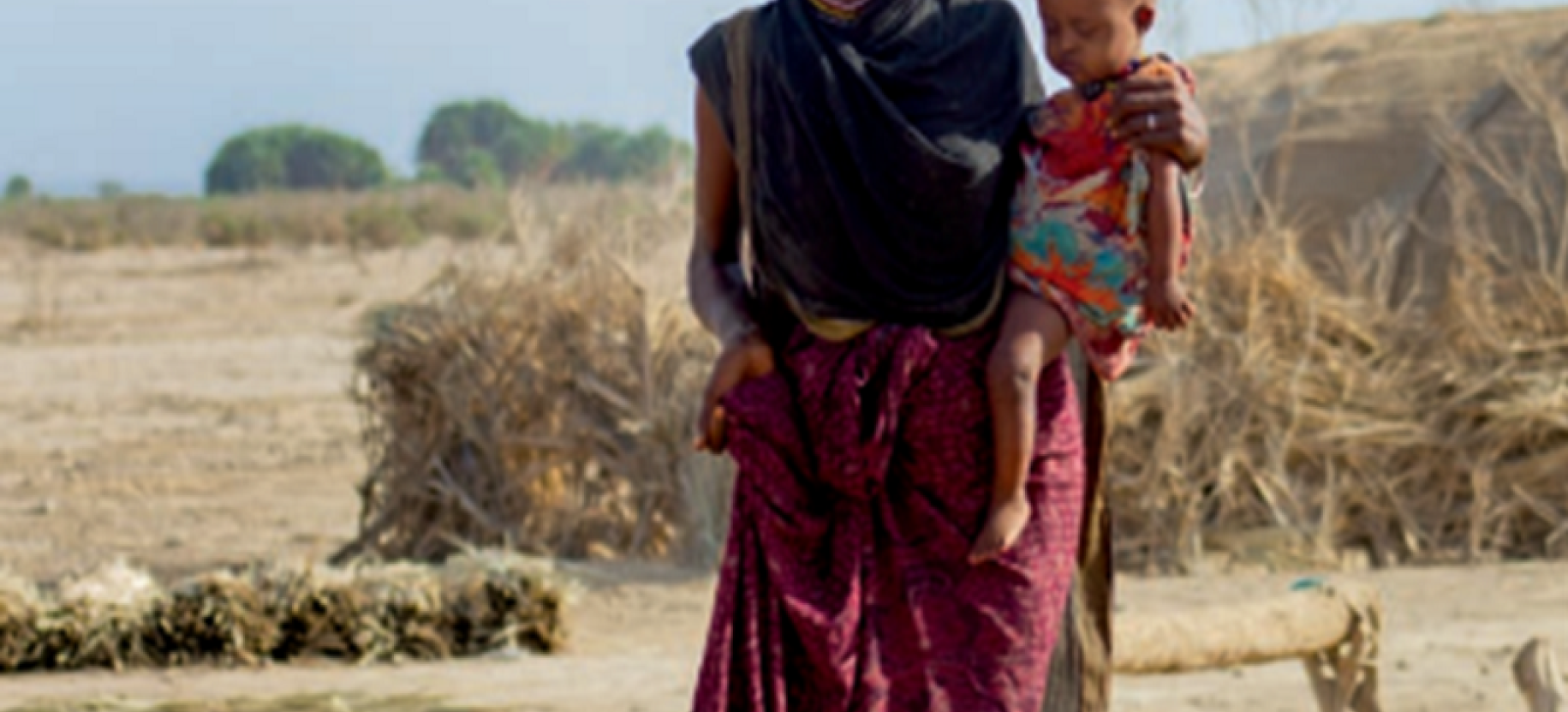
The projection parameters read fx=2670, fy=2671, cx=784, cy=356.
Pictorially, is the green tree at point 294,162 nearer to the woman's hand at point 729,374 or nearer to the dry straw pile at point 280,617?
the dry straw pile at point 280,617

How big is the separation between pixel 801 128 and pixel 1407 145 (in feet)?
27.6

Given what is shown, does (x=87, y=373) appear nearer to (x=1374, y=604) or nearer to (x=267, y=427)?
(x=267, y=427)

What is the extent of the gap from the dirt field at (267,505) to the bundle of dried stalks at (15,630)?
0.17m

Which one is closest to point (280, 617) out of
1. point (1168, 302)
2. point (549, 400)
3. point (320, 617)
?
point (320, 617)

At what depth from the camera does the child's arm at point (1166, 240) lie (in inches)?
135

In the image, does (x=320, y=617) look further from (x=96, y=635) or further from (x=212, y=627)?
(x=96, y=635)

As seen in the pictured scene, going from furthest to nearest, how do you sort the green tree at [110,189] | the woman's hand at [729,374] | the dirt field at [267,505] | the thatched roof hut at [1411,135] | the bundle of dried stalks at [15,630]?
1. the green tree at [110,189]
2. the thatched roof hut at [1411,135]
3. the bundle of dried stalks at [15,630]
4. the dirt field at [267,505]
5. the woman's hand at [729,374]

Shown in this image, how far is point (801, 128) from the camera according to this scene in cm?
Answer: 345

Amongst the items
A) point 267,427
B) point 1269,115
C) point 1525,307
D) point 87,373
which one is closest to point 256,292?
point 87,373

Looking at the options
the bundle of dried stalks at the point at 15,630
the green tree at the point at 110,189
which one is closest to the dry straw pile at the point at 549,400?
the bundle of dried stalks at the point at 15,630

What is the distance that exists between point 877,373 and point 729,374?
8.0 inches

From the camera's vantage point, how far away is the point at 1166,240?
136 inches

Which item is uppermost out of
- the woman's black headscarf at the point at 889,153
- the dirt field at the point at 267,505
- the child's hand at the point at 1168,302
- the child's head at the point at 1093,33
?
the child's head at the point at 1093,33

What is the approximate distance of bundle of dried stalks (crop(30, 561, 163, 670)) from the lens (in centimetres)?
778
